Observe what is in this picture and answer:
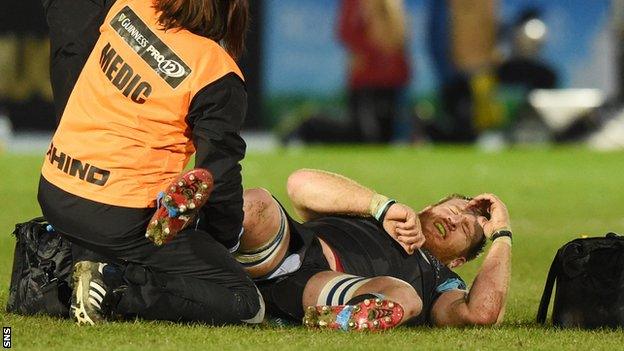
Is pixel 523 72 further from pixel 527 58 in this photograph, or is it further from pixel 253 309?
pixel 253 309

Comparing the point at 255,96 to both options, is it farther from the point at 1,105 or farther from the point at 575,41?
the point at 575,41

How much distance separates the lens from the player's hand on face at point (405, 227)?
6875 mm

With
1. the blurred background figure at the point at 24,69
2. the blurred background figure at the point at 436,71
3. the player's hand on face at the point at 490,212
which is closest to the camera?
the player's hand on face at the point at 490,212

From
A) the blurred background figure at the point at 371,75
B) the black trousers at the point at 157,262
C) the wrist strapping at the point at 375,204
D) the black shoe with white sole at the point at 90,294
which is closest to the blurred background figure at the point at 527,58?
the blurred background figure at the point at 371,75

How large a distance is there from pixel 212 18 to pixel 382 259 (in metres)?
1.50

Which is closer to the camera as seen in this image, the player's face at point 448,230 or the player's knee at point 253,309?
the player's knee at point 253,309

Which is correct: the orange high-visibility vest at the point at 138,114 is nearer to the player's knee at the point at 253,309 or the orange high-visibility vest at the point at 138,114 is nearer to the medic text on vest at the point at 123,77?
the medic text on vest at the point at 123,77

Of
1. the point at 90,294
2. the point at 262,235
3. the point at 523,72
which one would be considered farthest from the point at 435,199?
the point at 523,72

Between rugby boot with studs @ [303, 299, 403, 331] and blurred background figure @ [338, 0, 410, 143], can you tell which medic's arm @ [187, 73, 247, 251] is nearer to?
rugby boot with studs @ [303, 299, 403, 331]

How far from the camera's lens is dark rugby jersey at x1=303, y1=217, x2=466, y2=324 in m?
6.91

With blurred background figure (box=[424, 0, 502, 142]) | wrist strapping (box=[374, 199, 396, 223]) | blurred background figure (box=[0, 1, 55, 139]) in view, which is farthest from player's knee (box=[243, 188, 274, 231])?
blurred background figure (box=[424, 0, 502, 142])

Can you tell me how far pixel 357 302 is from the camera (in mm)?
6367

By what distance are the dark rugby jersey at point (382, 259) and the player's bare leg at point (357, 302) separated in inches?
11.2

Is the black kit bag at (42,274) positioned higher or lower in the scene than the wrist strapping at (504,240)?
lower
